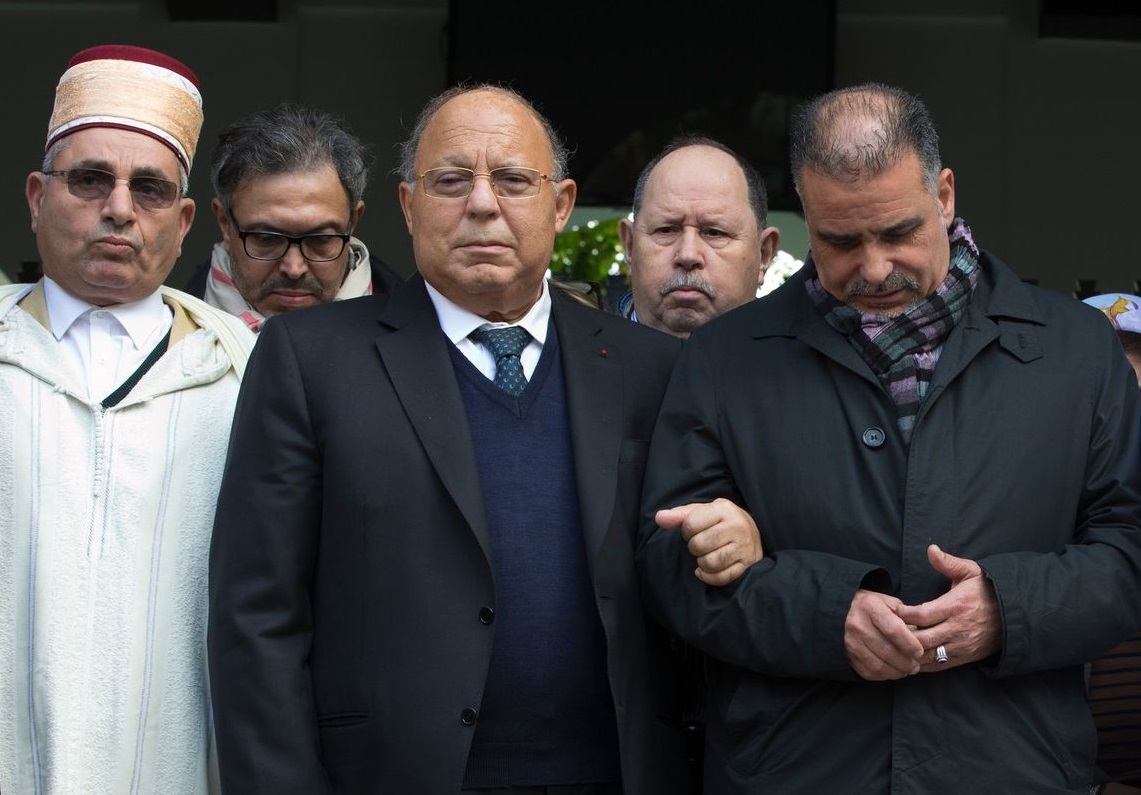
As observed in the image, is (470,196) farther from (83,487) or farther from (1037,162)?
(1037,162)

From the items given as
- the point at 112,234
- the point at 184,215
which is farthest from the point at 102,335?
the point at 184,215

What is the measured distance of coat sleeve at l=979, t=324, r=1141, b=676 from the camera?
2.27 metres

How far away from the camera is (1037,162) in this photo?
8148 mm

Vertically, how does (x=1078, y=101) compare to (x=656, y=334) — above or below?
above

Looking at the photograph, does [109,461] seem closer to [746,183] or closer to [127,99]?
[127,99]

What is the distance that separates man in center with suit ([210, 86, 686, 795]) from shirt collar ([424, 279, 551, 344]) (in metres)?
0.02

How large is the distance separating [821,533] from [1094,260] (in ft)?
20.3

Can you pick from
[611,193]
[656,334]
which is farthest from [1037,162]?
[656,334]

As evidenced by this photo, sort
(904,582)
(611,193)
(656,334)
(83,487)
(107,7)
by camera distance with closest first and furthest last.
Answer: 1. (904,582)
2. (83,487)
3. (656,334)
4. (611,193)
5. (107,7)

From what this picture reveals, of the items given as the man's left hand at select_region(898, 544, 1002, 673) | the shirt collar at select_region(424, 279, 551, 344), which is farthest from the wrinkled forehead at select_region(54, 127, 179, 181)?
the man's left hand at select_region(898, 544, 1002, 673)

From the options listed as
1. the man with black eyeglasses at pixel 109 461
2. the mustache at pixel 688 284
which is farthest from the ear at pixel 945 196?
the man with black eyeglasses at pixel 109 461

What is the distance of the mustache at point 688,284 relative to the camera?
11.1ft

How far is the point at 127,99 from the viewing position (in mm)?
2701

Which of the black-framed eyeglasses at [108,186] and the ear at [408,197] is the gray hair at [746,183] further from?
the black-framed eyeglasses at [108,186]
